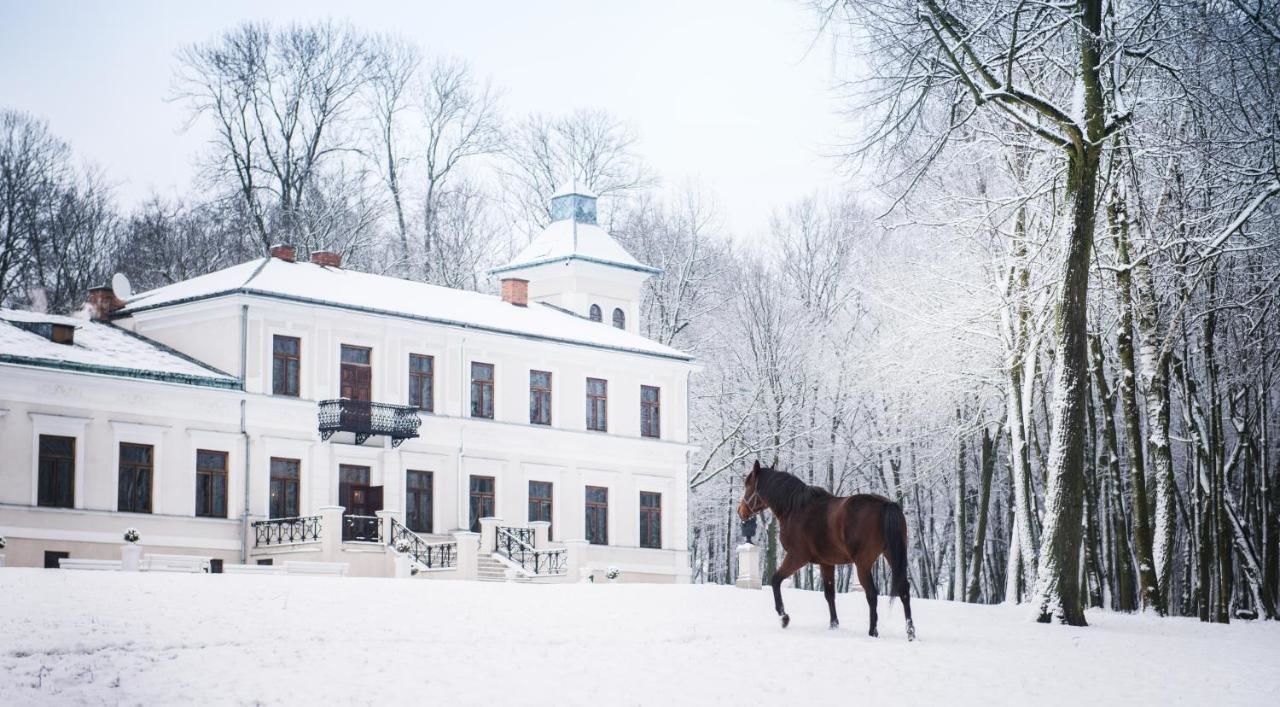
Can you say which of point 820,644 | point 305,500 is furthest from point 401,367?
point 820,644

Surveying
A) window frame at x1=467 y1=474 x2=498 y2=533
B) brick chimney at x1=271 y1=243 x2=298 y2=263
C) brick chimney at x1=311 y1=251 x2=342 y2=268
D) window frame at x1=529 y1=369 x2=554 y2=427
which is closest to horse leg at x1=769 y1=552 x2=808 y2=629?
window frame at x1=467 y1=474 x2=498 y2=533

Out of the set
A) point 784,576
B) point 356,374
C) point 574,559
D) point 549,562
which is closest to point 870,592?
point 784,576

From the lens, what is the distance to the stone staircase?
40.0 metres

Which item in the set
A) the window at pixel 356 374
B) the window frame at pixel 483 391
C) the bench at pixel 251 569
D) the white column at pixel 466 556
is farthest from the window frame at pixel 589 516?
the bench at pixel 251 569

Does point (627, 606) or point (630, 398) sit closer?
point (627, 606)

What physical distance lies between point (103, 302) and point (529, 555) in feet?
46.0

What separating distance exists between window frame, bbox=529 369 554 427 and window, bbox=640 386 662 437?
3774 millimetres

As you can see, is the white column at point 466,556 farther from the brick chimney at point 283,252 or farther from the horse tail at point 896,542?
the horse tail at point 896,542

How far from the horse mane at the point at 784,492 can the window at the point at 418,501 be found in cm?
2464

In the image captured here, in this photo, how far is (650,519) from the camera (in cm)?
4916

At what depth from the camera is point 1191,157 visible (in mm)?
26469

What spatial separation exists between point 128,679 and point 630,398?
35.8 meters

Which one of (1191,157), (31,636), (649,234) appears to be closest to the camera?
(31,636)

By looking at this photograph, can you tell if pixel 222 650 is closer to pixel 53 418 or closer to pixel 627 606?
pixel 627 606
